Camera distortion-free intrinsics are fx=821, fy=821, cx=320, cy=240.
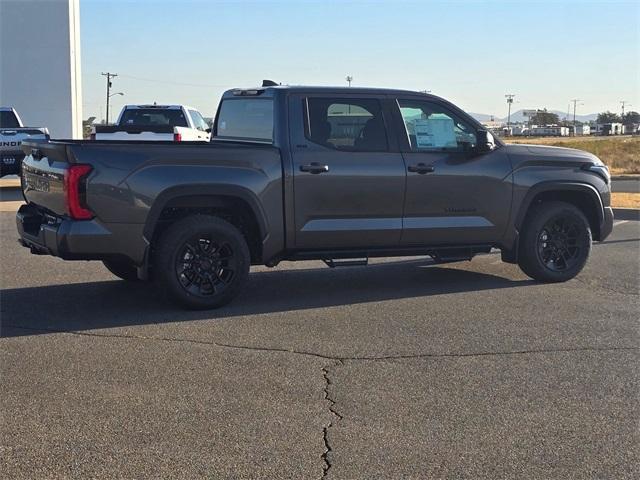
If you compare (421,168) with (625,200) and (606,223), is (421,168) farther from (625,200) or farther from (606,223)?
(625,200)

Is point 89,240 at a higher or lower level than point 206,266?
higher

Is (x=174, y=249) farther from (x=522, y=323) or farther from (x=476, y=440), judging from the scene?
(x=476, y=440)

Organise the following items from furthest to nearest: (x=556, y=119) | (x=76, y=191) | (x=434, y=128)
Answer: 1. (x=556, y=119)
2. (x=434, y=128)
3. (x=76, y=191)

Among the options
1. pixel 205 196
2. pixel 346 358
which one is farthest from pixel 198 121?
pixel 346 358

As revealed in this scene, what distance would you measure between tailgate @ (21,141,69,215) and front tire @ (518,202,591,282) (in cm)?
469

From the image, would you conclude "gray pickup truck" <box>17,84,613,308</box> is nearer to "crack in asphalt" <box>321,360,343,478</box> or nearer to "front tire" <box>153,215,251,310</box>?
"front tire" <box>153,215,251,310</box>

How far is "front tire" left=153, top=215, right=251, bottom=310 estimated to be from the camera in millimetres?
7074

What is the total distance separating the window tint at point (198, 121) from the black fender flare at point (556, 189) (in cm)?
1203

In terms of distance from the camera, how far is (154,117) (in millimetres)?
18781

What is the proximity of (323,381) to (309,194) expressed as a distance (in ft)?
8.22

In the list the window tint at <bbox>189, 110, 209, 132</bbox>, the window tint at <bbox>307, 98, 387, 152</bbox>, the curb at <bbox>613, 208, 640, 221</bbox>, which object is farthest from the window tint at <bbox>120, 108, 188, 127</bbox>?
the window tint at <bbox>307, 98, 387, 152</bbox>

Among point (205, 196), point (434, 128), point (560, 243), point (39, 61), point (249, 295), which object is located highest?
point (39, 61)

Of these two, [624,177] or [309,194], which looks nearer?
[309,194]

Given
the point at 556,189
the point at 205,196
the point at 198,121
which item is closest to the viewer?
the point at 205,196
